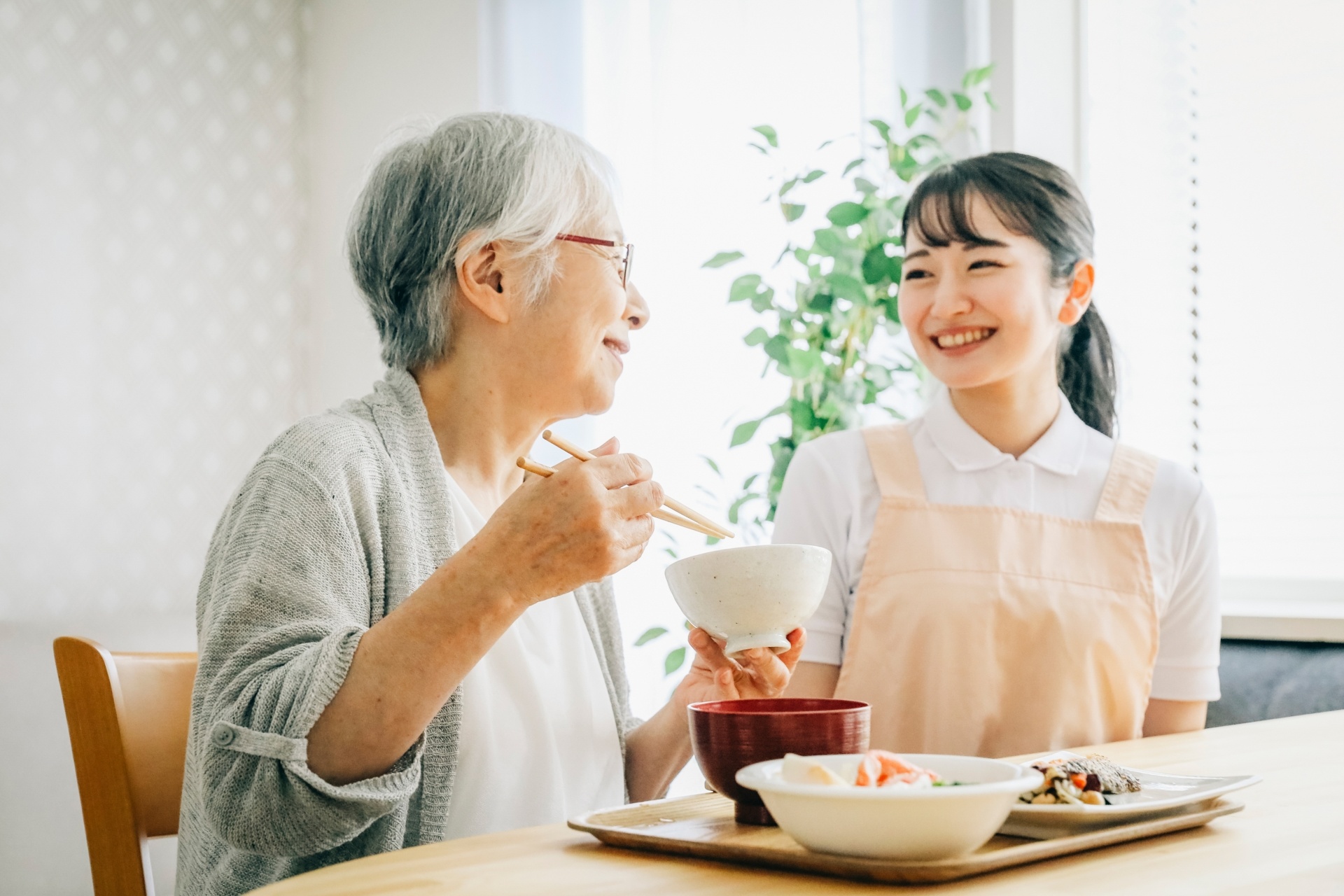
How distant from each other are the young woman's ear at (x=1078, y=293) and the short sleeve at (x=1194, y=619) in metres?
0.32

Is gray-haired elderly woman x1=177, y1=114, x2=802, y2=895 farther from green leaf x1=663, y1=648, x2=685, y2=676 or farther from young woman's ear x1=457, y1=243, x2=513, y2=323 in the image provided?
green leaf x1=663, y1=648, x2=685, y2=676

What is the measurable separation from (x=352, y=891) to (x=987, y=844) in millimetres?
449

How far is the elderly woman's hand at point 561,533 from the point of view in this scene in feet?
3.35

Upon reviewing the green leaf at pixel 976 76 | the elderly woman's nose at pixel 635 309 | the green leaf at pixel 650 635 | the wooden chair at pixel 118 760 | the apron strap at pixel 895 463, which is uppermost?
the green leaf at pixel 976 76

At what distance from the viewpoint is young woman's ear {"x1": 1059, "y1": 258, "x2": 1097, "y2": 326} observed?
191 centimetres

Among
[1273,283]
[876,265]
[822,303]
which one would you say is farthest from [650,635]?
[1273,283]

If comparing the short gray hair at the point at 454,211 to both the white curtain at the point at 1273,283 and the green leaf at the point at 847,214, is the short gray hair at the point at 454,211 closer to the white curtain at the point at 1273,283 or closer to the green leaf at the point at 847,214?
the green leaf at the point at 847,214

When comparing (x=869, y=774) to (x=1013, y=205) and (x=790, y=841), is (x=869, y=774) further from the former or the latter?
(x=1013, y=205)

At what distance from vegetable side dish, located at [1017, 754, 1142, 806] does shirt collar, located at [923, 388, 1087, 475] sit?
86 centimetres

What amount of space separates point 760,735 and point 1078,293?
129cm

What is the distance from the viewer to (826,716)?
2.90 feet

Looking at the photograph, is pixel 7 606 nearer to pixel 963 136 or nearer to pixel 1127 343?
pixel 963 136

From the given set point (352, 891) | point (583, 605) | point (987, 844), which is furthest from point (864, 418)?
point (352, 891)

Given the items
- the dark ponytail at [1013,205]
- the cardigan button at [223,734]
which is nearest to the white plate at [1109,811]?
the cardigan button at [223,734]
